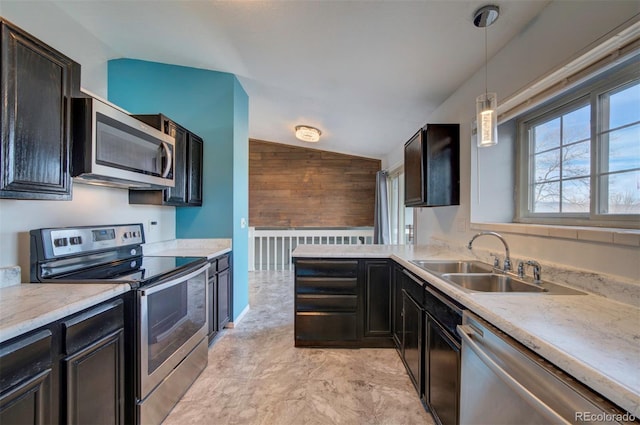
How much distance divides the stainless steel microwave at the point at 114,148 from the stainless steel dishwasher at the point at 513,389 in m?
2.03

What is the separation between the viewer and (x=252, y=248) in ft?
18.2

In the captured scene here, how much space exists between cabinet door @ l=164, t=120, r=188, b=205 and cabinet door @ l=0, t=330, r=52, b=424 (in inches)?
60.0

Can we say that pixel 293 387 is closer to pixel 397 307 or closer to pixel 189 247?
pixel 397 307

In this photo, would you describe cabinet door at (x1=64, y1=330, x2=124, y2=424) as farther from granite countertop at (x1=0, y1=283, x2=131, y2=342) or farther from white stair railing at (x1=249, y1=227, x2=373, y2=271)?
white stair railing at (x1=249, y1=227, x2=373, y2=271)

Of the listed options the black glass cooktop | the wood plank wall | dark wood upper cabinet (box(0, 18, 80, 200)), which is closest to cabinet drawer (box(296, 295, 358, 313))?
the black glass cooktop

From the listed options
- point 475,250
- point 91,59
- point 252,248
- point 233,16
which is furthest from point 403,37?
point 252,248

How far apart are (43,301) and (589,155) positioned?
8.85 feet

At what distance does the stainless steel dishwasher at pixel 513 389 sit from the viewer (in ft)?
2.12

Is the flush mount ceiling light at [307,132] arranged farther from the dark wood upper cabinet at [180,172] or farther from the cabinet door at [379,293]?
the cabinet door at [379,293]

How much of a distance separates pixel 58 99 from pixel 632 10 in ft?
8.37

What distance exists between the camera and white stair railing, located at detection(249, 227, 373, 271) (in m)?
5.51

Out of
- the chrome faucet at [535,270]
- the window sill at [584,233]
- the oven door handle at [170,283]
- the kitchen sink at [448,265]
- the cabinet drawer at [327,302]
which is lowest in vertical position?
the cabinet drawer at [327,302]

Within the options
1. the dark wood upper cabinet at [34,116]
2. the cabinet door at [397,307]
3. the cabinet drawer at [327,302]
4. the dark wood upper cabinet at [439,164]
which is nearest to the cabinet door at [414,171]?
the dark wood upper cabinet at [439,164]

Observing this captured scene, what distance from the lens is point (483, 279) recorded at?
170 cm
